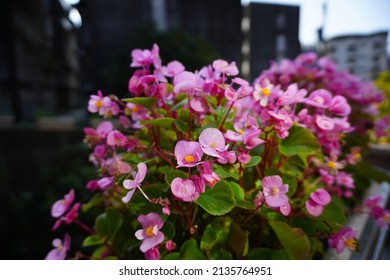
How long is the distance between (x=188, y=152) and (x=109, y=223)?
0.22 metres

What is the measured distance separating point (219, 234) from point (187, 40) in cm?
199

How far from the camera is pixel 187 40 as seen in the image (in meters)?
2.22

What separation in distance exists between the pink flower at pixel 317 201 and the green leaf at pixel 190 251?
152 mm

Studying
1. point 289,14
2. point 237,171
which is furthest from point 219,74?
point 289,14

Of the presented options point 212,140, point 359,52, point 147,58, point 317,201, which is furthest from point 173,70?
point 359,52

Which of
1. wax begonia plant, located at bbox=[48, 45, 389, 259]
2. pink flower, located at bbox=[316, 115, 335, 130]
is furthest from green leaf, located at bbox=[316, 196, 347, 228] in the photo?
pink flower, located at bbox=[316, 115, 335, 130]

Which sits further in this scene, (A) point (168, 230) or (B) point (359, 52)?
(B) point (359, 52)

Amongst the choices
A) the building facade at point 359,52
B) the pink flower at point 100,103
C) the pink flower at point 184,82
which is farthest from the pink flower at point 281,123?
the building facade at point 359,52

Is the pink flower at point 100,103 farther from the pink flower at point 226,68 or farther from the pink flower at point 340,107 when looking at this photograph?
the pink flower at point 340,107

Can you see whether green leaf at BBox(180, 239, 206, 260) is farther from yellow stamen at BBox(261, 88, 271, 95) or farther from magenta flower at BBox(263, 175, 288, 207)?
yellow stamen at BBox(261, 88, 271, 95)

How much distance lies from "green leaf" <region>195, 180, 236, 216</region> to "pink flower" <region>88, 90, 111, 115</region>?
0.20 m

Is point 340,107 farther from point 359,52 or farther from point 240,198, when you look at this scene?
point 359,52

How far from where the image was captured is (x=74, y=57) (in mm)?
2623
